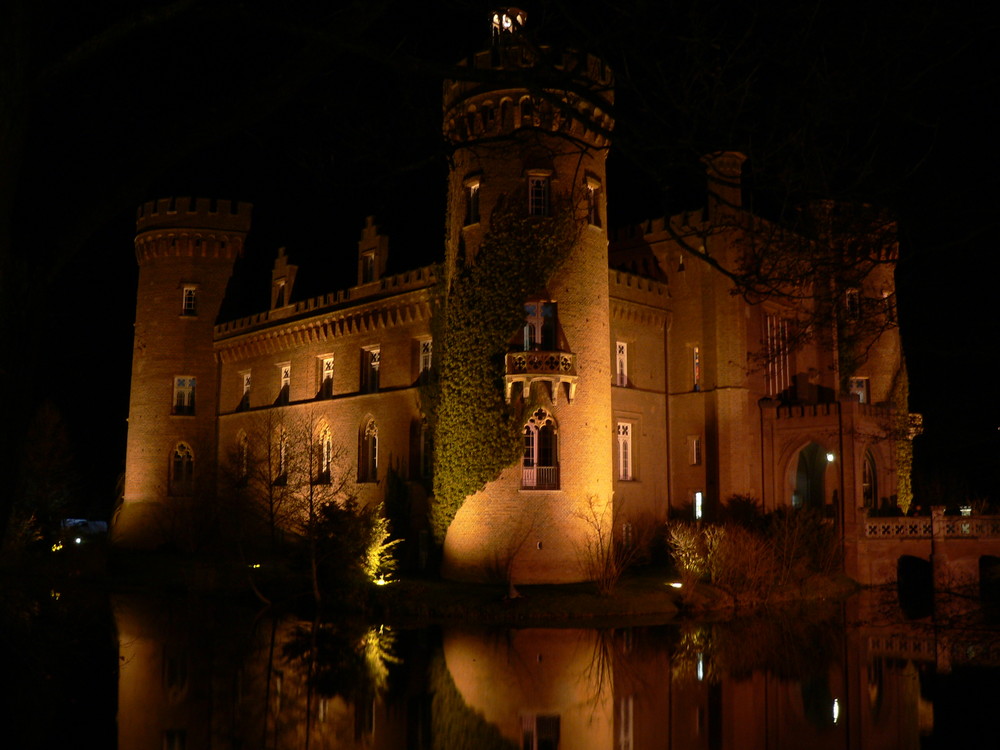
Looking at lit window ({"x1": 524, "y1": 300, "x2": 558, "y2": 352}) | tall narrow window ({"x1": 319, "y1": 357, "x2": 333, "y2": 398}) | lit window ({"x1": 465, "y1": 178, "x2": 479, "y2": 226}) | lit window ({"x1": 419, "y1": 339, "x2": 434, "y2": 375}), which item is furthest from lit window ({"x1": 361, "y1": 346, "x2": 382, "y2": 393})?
lit window ({"x1": 524, "y1": 300, "x2": 558, "y2": 352})

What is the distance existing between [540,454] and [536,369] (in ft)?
8.68

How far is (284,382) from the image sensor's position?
43.0 metres

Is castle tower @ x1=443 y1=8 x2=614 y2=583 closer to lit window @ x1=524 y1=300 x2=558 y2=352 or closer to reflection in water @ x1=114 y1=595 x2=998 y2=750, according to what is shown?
lit window @ x1=524 y1=300 x2=558 y2=352

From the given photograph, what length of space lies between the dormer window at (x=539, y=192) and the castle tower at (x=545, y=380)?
3cm

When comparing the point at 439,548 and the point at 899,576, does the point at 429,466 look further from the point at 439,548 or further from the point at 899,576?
the point at 899,576

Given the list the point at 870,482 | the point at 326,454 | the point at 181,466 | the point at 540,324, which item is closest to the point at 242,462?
the point at 326,454

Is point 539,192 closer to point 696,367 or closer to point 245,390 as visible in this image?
point 696,367

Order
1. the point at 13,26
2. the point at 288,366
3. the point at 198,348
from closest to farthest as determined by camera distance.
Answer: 1. the point at 13,26
2. the point at 288,366
3. the point at 198,348

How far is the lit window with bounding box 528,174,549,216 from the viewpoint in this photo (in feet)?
98.0

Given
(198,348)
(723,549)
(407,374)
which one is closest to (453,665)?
(723,549)

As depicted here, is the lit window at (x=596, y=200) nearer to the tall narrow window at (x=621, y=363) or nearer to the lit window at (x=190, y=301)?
the tall narrow window at (x=621, y=363)

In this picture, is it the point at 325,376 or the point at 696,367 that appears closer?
the point at 696,367

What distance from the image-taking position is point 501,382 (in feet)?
94.8

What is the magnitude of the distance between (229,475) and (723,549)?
59.2 ft
